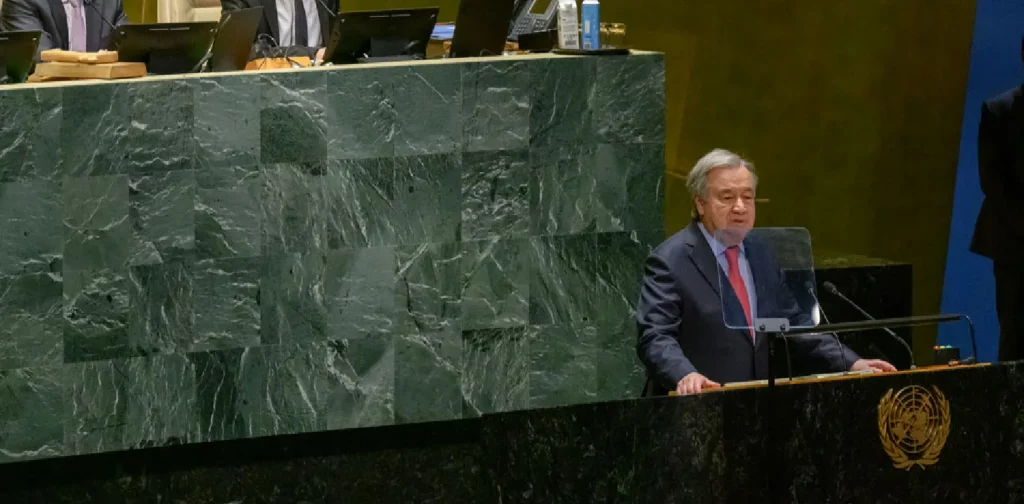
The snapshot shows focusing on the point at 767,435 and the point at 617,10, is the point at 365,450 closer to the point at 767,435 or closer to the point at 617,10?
the point at 767,435

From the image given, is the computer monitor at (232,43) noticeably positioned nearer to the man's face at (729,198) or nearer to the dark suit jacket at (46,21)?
the dark suit jacket at (46,21)

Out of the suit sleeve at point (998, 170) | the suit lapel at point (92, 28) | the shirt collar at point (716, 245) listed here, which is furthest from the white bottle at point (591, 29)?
the suit lapel at point (92, 28)

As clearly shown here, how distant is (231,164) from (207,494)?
3.22 feet

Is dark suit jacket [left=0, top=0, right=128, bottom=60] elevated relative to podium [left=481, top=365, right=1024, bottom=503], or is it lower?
elevated

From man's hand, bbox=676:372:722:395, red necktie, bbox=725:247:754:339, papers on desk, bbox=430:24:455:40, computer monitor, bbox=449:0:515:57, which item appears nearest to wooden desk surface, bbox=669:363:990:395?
man's hand, bbox=676:372:722:395

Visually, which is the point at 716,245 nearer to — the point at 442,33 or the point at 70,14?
the point at 442,33

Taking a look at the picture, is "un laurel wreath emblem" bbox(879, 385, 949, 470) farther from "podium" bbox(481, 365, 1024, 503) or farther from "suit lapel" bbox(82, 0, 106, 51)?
"suit lapel" bbox(82, 0, 106, 51)

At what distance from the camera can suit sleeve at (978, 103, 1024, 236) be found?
5.19m

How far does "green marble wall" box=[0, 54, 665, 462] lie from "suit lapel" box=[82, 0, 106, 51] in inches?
64.2

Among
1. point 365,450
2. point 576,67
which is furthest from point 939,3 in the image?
point 365,450

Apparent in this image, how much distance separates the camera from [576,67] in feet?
15.6

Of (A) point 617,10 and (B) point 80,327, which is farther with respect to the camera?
(A) point 617,10

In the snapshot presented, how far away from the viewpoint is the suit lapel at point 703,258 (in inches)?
160

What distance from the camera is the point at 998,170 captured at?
521 cm
